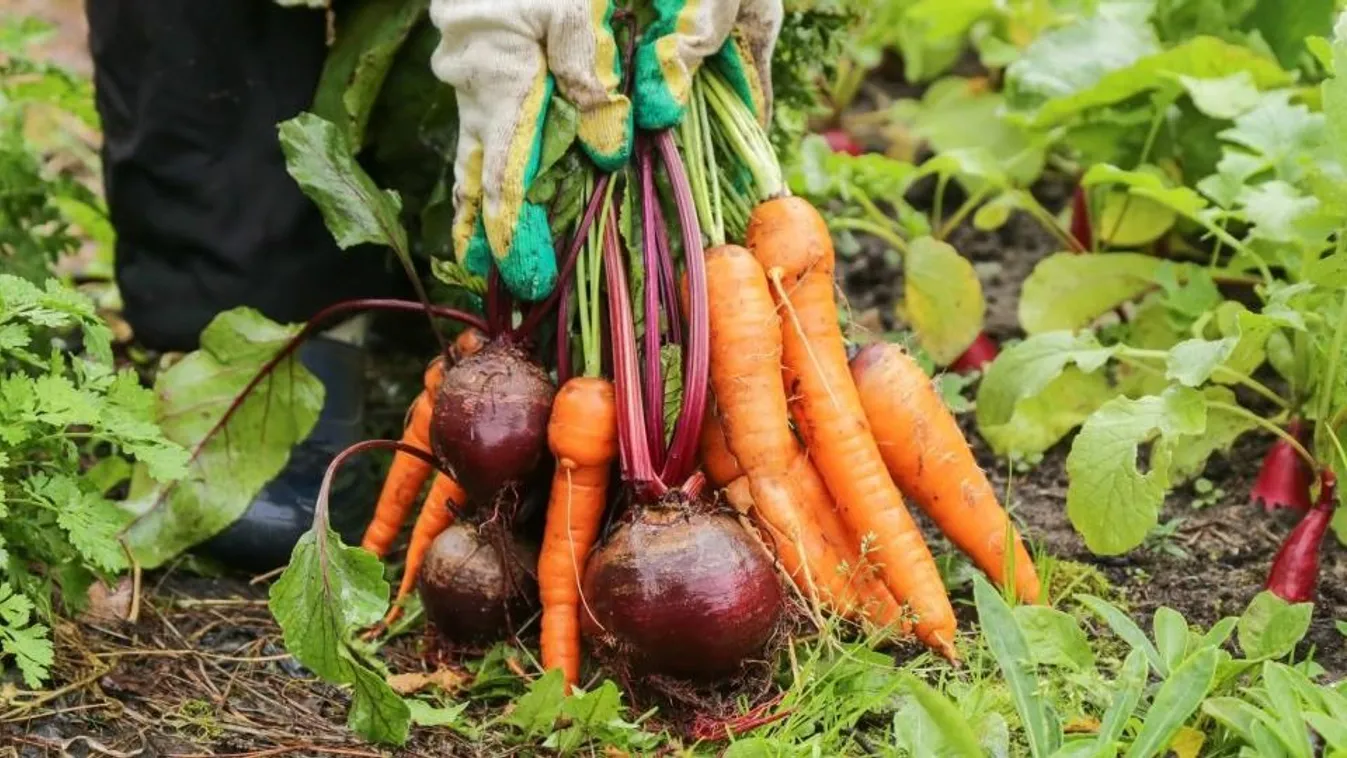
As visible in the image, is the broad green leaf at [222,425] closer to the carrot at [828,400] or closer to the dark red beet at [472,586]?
the dark red beet at [472,586]

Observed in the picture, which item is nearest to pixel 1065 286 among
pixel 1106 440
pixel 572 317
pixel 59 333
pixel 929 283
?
pixel 929 283

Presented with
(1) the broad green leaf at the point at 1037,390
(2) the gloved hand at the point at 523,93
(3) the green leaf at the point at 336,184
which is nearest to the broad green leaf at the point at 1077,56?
(1) the broad green leaf at the point at 1037,390

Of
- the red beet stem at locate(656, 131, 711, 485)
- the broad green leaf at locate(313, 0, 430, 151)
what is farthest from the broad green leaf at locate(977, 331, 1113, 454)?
the broad green leaf at locate(313, 0, 430, 151)

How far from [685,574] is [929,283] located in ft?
3.29

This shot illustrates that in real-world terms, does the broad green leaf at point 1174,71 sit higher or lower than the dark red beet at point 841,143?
higher

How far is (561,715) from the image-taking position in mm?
1786

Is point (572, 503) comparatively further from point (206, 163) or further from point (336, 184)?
point (206, 163)

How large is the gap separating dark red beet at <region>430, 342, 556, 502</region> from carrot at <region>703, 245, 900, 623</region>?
0.24 metres

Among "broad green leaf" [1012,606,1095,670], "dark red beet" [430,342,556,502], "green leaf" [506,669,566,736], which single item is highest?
"dark red beet" [430,342,556,502]

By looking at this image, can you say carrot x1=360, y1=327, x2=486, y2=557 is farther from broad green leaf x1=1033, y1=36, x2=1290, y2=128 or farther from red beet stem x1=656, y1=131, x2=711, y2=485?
broad green leaf x1=1033, y1=36, x2=1290, y2=128

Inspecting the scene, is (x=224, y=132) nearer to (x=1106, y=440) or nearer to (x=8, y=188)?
(x=8, y=188)

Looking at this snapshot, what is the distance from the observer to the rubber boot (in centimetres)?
228

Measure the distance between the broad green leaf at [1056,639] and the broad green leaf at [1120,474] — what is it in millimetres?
199

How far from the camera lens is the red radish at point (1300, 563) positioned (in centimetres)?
199
